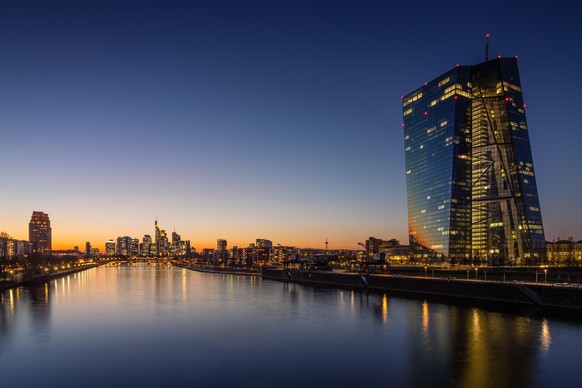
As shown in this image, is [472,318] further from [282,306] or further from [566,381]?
[282,306]

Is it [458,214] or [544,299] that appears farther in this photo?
[458,214]

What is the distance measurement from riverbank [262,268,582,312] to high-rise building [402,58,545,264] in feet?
262

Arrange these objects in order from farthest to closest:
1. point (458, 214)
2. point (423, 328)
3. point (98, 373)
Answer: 1. point (458, 214)
2. point (423, 328)
3. point (98, 373)

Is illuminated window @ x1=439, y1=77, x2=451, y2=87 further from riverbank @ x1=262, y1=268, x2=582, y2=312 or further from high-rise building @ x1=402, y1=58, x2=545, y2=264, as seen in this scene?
riverbank @ x1=262, y1=268, x2=582, y2=312

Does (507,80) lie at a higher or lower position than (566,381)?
higher

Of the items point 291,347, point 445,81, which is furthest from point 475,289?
point 445,81

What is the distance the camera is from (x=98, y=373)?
120ft

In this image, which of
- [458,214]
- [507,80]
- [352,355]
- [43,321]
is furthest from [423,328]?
[507,80]

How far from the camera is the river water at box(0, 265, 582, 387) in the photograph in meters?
34.3

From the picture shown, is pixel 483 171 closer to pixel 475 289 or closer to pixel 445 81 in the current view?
pixel 445 81

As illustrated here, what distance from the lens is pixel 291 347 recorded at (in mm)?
46438

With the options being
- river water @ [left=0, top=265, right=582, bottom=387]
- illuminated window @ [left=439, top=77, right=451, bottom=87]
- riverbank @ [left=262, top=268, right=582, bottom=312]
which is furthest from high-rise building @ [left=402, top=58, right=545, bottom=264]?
river water @ [left=0, top=265, right=582, bottom=387]

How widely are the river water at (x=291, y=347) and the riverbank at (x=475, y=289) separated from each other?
22.5ft

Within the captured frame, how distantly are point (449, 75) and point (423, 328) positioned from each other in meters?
165
